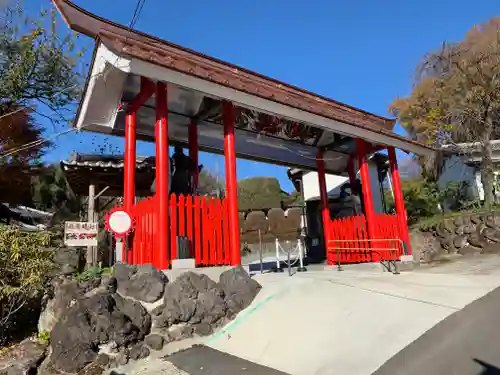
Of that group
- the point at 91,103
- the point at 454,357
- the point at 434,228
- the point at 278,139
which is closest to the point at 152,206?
the point at 91,103

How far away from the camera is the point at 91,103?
746cm

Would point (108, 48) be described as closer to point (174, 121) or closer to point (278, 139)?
point (174, 121)

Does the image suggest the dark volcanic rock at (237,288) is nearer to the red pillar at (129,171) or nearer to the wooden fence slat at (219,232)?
the wooden fence slat at (219,232)

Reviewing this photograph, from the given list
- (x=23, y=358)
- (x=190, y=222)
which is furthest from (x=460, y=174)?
(x=23, y=358)

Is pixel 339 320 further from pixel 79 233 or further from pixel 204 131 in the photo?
pixel 204 131

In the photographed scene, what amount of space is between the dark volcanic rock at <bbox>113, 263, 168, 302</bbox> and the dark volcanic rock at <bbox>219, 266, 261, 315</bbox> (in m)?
1.00

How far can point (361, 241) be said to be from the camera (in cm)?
961

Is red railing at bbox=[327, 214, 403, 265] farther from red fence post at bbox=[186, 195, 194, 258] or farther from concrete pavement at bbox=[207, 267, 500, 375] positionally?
red fence post at bbox=[186, 195, 194, 258]

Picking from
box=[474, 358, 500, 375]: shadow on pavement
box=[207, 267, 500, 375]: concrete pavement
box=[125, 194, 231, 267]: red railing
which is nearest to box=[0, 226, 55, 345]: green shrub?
box=[125, 194, 231, 267]: red railing

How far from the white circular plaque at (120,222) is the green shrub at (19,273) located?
138 centimetres

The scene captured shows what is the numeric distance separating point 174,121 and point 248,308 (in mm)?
5124

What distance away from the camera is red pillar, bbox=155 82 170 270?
5.89 metres

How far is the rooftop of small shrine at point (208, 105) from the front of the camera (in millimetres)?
6328

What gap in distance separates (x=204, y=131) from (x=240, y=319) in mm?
5551
